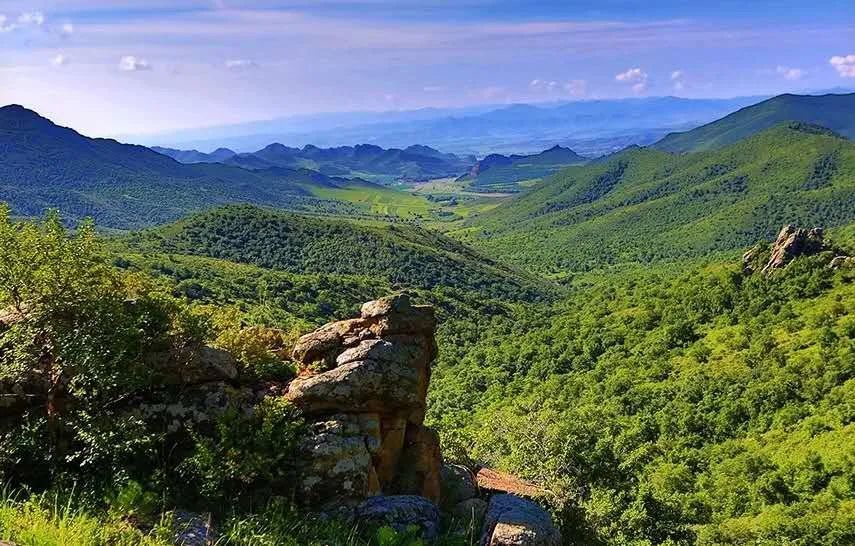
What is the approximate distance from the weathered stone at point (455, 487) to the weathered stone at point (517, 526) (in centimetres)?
339

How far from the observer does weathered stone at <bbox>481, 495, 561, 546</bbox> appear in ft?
49.2

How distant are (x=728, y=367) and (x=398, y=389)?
2654 inches

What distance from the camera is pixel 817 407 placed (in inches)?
2329

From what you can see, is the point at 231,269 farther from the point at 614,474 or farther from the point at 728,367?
the point at 614,474

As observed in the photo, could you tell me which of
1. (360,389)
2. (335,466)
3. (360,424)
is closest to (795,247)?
(360,389)

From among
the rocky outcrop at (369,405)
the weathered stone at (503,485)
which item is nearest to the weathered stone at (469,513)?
the rocky outcrop at (369,405)

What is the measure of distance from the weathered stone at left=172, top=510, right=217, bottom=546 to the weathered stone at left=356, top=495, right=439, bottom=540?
3810mm

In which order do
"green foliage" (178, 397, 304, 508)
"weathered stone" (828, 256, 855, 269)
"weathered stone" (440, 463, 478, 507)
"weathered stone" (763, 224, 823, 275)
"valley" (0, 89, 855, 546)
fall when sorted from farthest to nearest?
"weathered stone" (763, 224, 823, 275) → "weathered stone" (828, 256, 855, 269) → "weathered stone" (440, 463, 478, 507) → "green foliage" (178, 397, 304, 508) → "valley" (0, 89, 855, 546)

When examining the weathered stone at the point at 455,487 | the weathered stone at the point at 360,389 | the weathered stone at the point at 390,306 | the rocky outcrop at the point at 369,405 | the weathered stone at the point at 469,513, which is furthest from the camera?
the weathered stone at the point at 455,487

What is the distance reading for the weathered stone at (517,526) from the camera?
49.2 feet

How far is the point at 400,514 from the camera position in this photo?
16078 millimetres

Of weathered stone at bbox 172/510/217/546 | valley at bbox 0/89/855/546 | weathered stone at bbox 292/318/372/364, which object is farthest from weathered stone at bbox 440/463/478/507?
weathered stone at bbox 172/510/217/546

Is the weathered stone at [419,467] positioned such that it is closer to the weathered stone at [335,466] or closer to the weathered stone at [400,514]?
the weathered stone at [335,466]

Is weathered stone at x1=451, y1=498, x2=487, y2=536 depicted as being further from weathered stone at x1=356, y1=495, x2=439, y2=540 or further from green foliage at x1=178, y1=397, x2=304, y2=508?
green foliage at x1=178, y1=397, x2=304, y2=508
